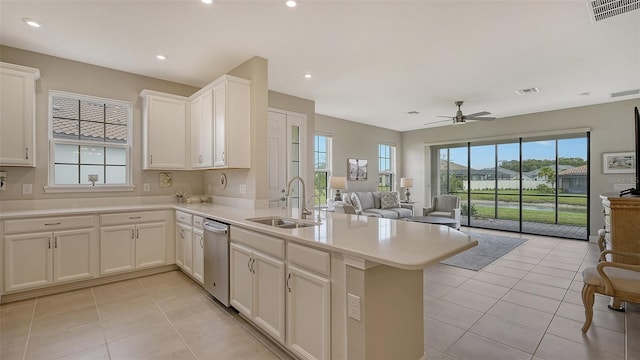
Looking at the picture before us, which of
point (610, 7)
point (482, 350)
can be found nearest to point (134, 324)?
point (482, 350)

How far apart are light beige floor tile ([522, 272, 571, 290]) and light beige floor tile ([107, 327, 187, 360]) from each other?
4.01 metres

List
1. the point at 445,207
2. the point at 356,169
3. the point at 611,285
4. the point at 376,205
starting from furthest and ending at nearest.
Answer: the point at 356,169 < the point at 376,205 < the point at 445,207 < the point at 611,285

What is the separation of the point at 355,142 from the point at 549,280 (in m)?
4.91

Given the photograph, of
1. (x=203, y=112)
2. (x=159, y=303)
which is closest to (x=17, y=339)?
(x=159, y=303)

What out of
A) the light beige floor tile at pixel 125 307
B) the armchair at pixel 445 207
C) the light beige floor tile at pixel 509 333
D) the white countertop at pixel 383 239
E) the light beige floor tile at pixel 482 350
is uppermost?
the white countertop at pixel 383 239

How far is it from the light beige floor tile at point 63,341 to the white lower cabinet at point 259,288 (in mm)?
1074

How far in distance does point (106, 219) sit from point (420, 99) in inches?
206

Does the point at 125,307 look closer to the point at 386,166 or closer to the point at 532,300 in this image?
the point at 532,300

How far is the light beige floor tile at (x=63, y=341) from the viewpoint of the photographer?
2.07m

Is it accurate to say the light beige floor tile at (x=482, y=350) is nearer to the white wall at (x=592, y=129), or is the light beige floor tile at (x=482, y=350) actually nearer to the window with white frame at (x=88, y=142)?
the window with white frame at (x=88, y=142)

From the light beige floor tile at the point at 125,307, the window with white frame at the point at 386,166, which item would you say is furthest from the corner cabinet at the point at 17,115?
the window with white frame at the point at 386,166

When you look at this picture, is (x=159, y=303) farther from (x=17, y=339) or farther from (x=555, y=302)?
(x=555, y=302)

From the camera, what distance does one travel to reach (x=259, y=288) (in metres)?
2.22

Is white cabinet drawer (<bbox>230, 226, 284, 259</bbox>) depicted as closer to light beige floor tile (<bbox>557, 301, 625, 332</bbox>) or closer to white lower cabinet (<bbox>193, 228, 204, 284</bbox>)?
white lower cabinet (<bbox>193, 228, 204, 284</bbox>)
